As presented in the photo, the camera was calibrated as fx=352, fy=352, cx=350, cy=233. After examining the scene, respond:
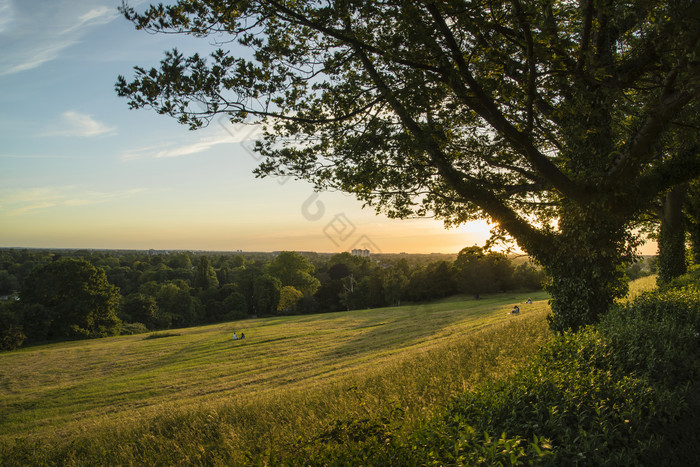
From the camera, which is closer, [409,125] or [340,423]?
[340,423]

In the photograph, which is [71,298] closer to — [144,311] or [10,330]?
[10,330]

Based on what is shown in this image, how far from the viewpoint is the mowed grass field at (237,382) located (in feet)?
21.0

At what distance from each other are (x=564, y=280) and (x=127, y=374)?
25.7 metres

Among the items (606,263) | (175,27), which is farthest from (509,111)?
(175,27)

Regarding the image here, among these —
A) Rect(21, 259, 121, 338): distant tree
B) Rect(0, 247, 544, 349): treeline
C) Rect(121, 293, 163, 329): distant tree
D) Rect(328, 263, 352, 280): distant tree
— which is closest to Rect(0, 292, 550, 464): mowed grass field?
Rect(0, 247, 544, 349): treeline

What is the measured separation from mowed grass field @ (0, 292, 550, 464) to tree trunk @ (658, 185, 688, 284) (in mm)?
7156

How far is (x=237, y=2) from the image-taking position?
6.67m

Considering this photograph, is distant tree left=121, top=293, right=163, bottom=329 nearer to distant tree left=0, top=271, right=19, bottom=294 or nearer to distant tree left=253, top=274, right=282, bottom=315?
distant tree left=253, top=274, right=282, bottom=315

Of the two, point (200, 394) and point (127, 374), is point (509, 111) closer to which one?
point (200, 394)

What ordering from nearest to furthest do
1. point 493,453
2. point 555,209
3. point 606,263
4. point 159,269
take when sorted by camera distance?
point 493,453
point 606,263
point 555,209
point 159,269

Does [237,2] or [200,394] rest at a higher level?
[237,2]

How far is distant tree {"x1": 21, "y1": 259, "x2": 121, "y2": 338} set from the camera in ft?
140

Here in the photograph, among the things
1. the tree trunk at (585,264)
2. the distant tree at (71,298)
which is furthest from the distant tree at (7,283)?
the tree trunk at (585,264)

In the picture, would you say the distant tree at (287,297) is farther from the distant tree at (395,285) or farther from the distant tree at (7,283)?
the distant tree at (7,283)
